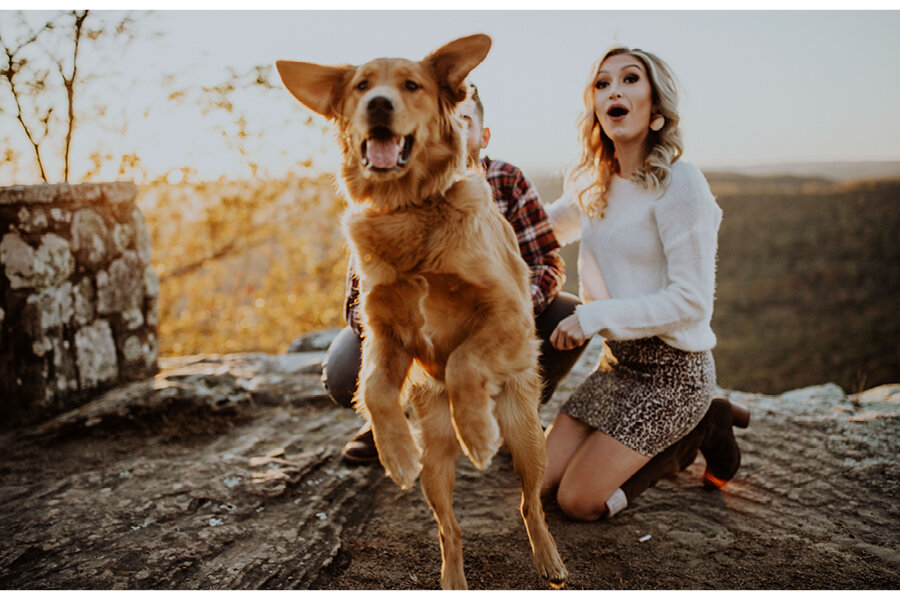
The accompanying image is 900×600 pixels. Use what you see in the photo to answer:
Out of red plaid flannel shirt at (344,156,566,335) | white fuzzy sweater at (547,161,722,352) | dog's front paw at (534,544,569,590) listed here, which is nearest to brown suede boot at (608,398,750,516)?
white fuzzy sweater at (547,161,722,352)

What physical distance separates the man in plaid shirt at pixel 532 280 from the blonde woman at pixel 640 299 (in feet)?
0.51

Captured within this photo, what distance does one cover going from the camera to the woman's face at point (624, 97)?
8.14 feet

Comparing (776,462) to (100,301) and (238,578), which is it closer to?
(238,578)

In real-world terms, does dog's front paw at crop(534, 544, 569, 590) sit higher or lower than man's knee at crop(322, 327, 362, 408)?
lower

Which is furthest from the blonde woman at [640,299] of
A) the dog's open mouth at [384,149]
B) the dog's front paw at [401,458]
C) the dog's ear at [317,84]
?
the dog's ear at [317,84]

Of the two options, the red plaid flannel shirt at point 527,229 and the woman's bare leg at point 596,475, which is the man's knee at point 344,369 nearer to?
the red plaid flannel shirt at point 527,229

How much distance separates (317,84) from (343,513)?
1741mm

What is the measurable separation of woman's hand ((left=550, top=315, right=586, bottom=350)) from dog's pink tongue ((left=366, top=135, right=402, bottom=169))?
3.13 feet

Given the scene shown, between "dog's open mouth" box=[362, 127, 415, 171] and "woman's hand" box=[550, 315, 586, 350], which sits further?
"woman's hand" box=[550, 315, 586, 350]

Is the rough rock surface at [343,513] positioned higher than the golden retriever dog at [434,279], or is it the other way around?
the golden retriever dog at [434,279]

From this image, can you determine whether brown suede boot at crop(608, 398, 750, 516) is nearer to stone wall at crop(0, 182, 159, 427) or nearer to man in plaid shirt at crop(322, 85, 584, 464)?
man in plaid shirt at crop(322, 85, 584, 464)

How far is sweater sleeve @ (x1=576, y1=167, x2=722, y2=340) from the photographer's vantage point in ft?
7.77

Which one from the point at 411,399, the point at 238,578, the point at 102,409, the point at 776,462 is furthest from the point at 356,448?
the point at 776,462

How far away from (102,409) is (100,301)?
707mm
